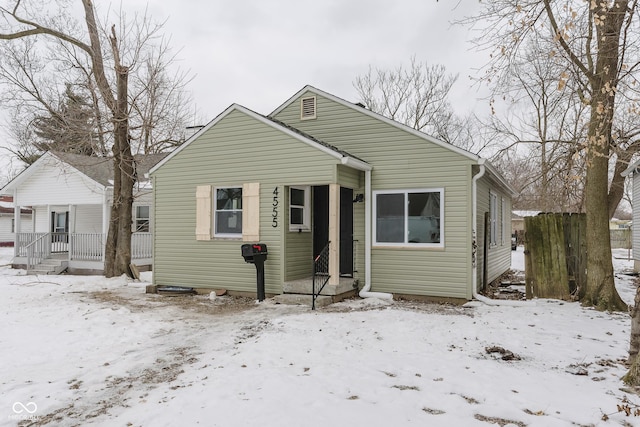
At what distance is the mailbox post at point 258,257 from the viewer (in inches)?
359

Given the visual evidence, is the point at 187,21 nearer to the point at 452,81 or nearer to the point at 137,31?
the point at 137,31

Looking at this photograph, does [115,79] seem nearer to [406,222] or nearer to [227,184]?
[227,184]

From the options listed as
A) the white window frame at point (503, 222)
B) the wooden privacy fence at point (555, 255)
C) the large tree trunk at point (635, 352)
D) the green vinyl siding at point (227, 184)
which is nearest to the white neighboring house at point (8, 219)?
the green vinyl siding at point (227, 184)

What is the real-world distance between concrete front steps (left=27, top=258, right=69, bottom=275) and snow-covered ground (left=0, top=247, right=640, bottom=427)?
30.0 ft

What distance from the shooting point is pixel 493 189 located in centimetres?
1210

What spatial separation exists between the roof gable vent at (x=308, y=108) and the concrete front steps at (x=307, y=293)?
4435 millimetres

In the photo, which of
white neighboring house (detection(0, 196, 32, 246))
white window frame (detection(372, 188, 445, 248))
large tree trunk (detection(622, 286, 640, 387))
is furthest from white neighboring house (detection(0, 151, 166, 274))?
large tree trunk (detection(622, 286, 640, 387))

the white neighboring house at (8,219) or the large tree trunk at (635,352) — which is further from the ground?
the white neighboring house at (8,219)

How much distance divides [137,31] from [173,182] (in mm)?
6315

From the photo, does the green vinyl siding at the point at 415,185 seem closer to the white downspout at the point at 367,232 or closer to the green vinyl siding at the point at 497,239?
the white downspout at the point at 367,232

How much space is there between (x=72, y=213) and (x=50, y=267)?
2642 mm

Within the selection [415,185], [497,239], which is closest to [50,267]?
[415,185]

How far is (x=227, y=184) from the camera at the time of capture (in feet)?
33.9

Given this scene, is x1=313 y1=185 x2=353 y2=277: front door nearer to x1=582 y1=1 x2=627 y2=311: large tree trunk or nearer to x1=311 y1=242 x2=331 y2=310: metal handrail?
x1=311 y1=242 x2=331 y2=310: metal handrail
